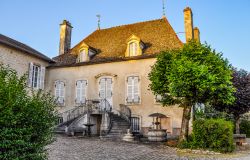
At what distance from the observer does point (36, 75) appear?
17984 millimetres

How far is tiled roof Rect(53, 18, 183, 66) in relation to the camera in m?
17.5

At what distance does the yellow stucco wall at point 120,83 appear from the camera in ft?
52.7

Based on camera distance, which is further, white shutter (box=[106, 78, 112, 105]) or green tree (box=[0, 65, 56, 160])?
white shutter (box=[106, 78, 112, 105])

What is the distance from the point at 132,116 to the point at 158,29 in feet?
23.2

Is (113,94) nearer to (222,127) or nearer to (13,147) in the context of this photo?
(222,127)

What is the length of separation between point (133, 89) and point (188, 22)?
239 inches

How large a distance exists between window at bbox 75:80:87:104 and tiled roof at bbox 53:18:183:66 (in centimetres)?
162

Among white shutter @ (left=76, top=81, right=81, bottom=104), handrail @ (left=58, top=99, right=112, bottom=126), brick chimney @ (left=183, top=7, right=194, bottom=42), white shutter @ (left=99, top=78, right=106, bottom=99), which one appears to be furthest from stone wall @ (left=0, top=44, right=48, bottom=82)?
brick chimney @ (left=183, top=7, right=194, bottom=42)

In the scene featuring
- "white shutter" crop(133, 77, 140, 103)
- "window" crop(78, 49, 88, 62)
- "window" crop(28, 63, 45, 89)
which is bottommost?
"white shutter" crop(133, 77, 140, 103)

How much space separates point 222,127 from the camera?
11.0 m

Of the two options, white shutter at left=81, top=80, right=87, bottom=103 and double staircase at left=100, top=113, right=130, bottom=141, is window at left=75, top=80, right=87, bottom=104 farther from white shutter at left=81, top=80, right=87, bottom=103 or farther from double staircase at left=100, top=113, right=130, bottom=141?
double staircase at left=100, top=113, right=130, bottom=141

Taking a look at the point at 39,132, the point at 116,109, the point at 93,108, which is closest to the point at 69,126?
the point at 93,108

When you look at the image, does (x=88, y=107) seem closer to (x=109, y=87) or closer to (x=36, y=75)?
(x=109, y=87)

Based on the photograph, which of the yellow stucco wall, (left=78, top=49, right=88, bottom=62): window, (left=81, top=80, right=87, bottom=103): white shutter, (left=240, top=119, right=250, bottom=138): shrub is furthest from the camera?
(left=240, top=119, right=250, bottom=138): shrub
